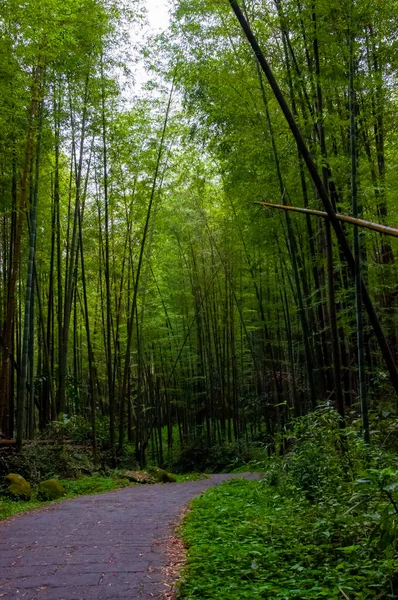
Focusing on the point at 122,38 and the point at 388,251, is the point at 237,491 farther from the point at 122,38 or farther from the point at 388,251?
the point at 122,38

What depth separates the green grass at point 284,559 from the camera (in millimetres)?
2041

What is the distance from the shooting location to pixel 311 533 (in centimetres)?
273

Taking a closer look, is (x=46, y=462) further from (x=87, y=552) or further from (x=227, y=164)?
(x=227, y=164)

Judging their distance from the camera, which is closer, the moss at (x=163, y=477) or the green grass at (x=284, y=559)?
the green grass at (x=284, y=559)

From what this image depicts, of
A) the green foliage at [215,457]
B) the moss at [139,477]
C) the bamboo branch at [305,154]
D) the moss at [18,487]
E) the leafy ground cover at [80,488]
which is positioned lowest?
the green foliage at [215,457]

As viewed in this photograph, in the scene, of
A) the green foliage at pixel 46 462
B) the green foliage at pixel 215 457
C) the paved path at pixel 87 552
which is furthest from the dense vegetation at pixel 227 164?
the paved path at pixel 87 552

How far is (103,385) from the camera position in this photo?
56.3 feet

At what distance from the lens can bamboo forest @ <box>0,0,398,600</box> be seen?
2865mm

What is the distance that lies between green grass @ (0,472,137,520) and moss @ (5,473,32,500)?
8 centimetres

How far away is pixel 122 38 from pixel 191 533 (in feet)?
23.8

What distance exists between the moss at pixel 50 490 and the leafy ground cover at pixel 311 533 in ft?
7.68

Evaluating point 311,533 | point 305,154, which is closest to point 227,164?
point 305,154

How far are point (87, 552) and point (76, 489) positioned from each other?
148 inches

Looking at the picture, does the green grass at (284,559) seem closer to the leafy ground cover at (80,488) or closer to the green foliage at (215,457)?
the leafy ground cover at (80,488)
